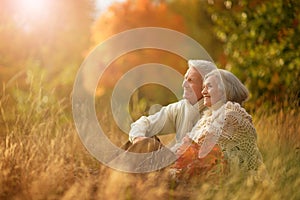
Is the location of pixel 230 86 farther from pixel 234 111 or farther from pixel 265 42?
pixel 265 42

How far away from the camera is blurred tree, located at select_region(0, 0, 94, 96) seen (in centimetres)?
1266

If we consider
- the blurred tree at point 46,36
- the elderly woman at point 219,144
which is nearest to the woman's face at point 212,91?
the elderly woman at point 219,144

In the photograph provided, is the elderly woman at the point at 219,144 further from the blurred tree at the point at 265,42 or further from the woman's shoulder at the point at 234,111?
the blurred tree at the point at 265,42

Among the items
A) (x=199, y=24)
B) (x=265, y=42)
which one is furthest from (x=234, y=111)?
(x=199, y=24)

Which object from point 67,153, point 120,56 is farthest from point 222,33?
point 120,56

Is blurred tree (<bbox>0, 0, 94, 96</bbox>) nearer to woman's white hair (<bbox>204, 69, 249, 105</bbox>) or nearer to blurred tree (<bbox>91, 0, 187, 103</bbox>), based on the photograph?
blurred tree (<bbox>91, 0, 187, 103</bbox>)

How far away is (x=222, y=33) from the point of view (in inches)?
393

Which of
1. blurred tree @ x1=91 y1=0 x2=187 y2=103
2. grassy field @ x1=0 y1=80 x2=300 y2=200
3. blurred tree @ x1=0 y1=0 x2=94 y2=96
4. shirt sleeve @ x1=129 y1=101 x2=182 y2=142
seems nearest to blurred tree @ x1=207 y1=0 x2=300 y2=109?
blurred tree @ x1=0 y1=0 x2=94 y2=96

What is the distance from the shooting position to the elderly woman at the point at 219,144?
4586 mm

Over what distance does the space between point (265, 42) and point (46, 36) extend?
7186 millimetres

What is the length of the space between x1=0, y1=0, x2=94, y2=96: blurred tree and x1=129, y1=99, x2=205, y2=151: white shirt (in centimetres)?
645

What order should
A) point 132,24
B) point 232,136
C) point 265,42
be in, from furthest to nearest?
point 132,24 → point 265,42 → point 232,136

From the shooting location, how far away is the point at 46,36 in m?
15.6

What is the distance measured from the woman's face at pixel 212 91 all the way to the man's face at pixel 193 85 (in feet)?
0.78
